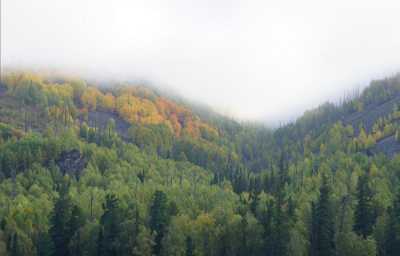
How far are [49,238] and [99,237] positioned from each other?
9486 millimetres

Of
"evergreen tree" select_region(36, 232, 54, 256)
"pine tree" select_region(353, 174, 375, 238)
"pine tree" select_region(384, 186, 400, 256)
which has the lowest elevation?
"evergreen tree" select_region(36, 232, 54, 256)

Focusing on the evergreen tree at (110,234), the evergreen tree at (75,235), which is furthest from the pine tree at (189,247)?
the evergreen tree at (75,235)

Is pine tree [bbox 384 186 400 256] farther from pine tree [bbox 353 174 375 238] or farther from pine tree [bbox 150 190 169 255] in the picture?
pine tree [bbox 150 190 169 255]

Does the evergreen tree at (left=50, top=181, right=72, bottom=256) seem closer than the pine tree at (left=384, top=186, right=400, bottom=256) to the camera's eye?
No

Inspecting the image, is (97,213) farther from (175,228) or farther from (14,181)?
(14,181)

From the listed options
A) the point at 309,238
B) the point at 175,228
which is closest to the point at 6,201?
the point at 175,228

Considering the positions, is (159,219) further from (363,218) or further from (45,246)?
(363,218)

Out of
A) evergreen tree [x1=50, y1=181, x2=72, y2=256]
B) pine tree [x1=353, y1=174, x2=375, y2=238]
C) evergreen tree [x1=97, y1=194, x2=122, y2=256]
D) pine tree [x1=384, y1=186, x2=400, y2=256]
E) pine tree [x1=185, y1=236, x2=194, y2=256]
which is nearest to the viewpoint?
pine tree [x1=384, y1=186, x2=400, y2=256]

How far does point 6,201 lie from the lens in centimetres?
16675

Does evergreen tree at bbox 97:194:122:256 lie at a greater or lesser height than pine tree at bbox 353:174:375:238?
lesser

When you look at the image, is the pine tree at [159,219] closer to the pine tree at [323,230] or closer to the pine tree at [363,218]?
the pine tree at [323,230]

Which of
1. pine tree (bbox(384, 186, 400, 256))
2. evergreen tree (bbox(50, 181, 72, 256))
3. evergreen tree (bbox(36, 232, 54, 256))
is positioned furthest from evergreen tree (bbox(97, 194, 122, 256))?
pine tree (bbox(384, 186, 400, 256))

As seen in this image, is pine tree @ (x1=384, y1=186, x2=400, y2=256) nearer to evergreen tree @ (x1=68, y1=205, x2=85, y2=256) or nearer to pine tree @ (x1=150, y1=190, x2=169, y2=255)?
pine tree @ (x1=150, y1=190, x2=169, y2=255)

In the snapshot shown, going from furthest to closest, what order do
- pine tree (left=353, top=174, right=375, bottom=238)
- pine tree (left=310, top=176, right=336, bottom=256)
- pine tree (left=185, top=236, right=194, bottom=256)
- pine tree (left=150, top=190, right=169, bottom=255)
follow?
1. pine tree (left=353, top=174, right=375, bottom=238)
2. pine tree (left=150, top=190, right=169, bottom=255)
3. pine tree (left=185, top=236, right=194, bottom=256)
4. pine tree (left=310, top=176, right=336, bottom=256)
